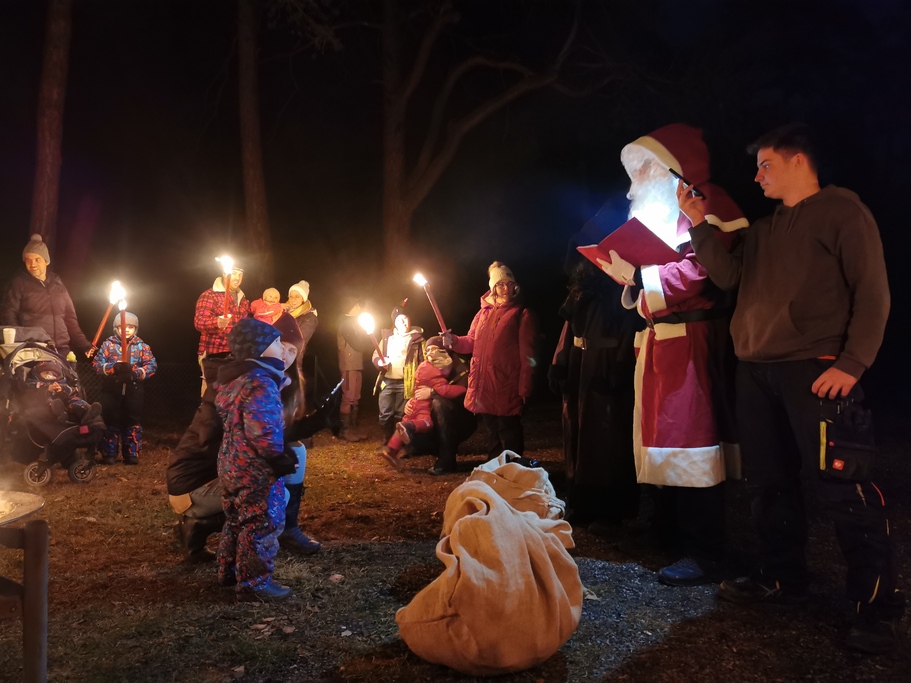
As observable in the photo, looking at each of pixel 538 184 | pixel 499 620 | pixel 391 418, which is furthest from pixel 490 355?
pixel 538 184

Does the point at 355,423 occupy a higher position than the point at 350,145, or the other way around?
the point at 350,145

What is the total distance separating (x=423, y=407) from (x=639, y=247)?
4.20 metres


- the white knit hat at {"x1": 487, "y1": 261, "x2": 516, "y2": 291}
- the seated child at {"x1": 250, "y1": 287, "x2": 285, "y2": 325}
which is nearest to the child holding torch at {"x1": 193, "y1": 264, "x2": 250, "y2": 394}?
the seated child at {"x1": 250, "y1": 287, "x2": 285, "y2": 325}

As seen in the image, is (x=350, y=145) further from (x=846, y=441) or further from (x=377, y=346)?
(x=846, y=441)

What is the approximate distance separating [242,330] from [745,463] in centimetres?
290

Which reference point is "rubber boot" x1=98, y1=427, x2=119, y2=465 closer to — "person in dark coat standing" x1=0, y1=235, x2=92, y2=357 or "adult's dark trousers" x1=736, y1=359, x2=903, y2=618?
"person in dark coat standing" x1=0, y1=235, x2=92, y2=357

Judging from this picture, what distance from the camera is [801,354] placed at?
3562 millimetres

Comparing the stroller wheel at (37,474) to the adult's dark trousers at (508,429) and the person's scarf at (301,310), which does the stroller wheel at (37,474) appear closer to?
the person's scarf at (301,310)

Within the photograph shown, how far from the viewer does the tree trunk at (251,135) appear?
1226 centimetres

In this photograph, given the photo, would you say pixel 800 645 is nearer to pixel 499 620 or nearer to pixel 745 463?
pixel 745 463

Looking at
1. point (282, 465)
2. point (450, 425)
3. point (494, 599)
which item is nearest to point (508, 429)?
point (450, 425)

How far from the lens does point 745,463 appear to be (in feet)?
12.9

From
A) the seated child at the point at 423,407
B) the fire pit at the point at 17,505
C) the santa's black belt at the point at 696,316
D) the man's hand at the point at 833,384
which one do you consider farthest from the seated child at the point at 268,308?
the man's hand at the point at 833,384

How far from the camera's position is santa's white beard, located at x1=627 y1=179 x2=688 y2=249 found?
14.9ft
